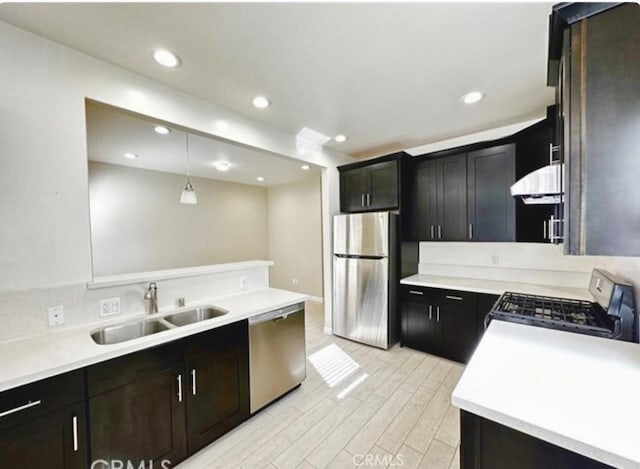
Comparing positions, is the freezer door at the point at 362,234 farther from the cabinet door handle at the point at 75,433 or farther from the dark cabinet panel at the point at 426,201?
the cabinet door handle at the point at 75,433

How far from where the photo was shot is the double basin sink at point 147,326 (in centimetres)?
171

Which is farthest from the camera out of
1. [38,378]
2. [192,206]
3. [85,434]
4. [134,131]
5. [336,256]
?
[192,206]

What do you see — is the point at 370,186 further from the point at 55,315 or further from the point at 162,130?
the point at 55,315

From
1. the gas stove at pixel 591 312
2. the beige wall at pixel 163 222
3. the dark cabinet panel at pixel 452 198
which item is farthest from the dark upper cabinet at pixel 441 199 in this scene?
the beige wall at pixel 163 222

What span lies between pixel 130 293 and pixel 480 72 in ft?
10.2

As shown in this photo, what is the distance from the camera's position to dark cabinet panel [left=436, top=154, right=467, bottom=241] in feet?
9.78

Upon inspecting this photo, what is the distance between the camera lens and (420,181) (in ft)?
10.9

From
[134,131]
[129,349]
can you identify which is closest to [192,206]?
[134,131]

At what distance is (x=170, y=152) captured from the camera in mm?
3971

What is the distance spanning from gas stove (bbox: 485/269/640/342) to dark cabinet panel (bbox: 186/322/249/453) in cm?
184

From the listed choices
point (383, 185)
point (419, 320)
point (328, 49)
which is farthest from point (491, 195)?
point (328, 49)

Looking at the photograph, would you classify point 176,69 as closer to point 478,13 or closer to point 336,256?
point 478,13

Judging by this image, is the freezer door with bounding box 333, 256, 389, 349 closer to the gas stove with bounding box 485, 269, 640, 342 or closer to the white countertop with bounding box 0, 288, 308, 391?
the gas stove with bounding box 485, 269, 640, 342

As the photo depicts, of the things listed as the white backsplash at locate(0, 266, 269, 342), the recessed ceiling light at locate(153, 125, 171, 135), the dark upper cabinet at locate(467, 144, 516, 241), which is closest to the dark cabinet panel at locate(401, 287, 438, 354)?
the dark upper cabinet at locate(467, 144, 516, 241)
